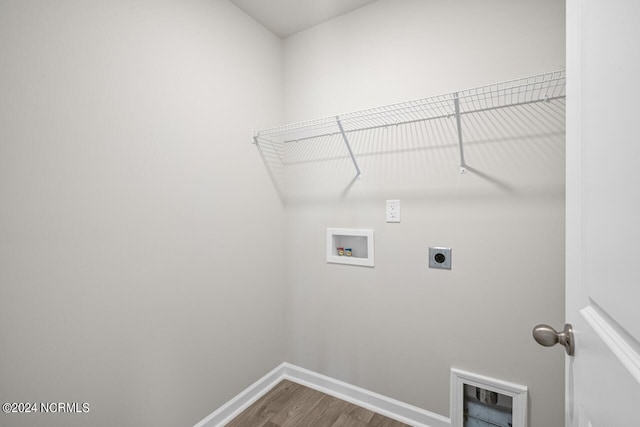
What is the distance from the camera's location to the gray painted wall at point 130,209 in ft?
3.35

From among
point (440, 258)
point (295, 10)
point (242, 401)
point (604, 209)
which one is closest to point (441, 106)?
point (440, 258)

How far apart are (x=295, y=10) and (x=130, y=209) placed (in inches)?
Answer: 61.3

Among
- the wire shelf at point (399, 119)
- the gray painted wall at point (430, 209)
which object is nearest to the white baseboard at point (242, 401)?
the gray painted wall at point (430, 209)

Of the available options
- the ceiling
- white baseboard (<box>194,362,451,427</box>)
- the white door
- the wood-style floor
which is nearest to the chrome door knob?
the white door

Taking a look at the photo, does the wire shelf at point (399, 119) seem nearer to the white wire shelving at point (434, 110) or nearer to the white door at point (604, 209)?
the white wire shelving at point (434, 110)

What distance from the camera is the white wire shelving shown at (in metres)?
1.30

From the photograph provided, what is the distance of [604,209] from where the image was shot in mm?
451

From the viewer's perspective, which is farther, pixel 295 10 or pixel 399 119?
pixel 295 10

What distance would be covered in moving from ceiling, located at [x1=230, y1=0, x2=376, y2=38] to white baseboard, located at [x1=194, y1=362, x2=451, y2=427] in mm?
2433

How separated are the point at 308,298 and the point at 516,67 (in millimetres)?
1805

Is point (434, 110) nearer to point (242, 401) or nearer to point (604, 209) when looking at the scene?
point (604, 209)

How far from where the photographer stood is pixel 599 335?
0.47 meters

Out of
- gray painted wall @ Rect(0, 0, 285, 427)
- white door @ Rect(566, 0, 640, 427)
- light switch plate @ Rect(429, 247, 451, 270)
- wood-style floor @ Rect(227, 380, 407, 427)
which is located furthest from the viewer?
wood-style floor @ Rect(227, 380, 407, 427)

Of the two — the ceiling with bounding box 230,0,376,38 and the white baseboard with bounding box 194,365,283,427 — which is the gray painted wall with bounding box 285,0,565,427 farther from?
the white baseboard with bounding box 194,365,283,427
